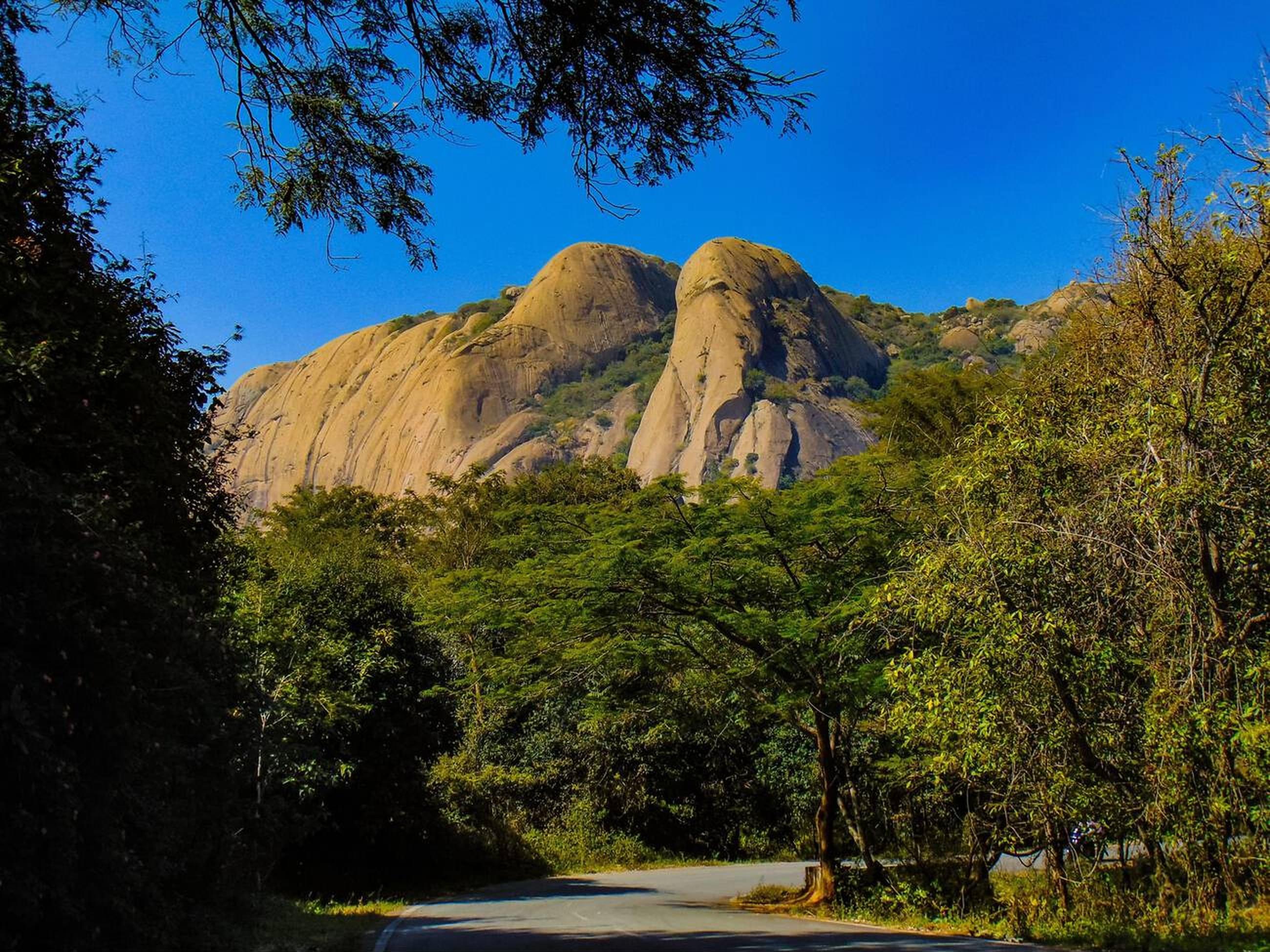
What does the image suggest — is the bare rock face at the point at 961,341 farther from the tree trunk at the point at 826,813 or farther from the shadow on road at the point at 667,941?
the shadow on road at the point at 667,941

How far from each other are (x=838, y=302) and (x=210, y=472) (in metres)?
135

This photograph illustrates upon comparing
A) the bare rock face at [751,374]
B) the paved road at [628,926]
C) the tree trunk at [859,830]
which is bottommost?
the paved road at [628,926]

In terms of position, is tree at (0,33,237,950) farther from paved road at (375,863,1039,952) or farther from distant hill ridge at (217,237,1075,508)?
distant hill ridge at (217,237,1075,508)

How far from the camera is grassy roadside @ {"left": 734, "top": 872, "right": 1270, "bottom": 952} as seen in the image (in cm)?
754

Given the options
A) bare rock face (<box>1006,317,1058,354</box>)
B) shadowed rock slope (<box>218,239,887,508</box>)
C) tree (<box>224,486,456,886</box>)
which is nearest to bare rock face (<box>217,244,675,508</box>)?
shadowed rock slope (<box>218,239,887,508</box>)

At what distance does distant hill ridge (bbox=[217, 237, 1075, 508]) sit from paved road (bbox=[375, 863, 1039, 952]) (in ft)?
192

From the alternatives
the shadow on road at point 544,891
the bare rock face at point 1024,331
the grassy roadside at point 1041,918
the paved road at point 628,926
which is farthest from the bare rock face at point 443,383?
the grassy roadside at point 1041,918

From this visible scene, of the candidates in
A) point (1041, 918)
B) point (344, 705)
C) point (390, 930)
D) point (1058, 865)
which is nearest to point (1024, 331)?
point (344, 705)

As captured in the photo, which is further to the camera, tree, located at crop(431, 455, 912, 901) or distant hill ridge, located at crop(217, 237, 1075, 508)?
distant hill ridge, located at crop(217, 237, 1075, 508)

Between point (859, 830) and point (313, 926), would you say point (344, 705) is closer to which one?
point (313, 926)

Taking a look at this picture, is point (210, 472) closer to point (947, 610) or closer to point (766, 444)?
point (947, 610)

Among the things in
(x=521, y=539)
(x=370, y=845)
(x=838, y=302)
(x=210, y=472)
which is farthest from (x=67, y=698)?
(x=838, y=302)

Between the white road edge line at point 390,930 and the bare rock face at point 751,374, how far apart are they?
61.5 metres

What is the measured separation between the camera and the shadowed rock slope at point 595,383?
84562 millimetres
